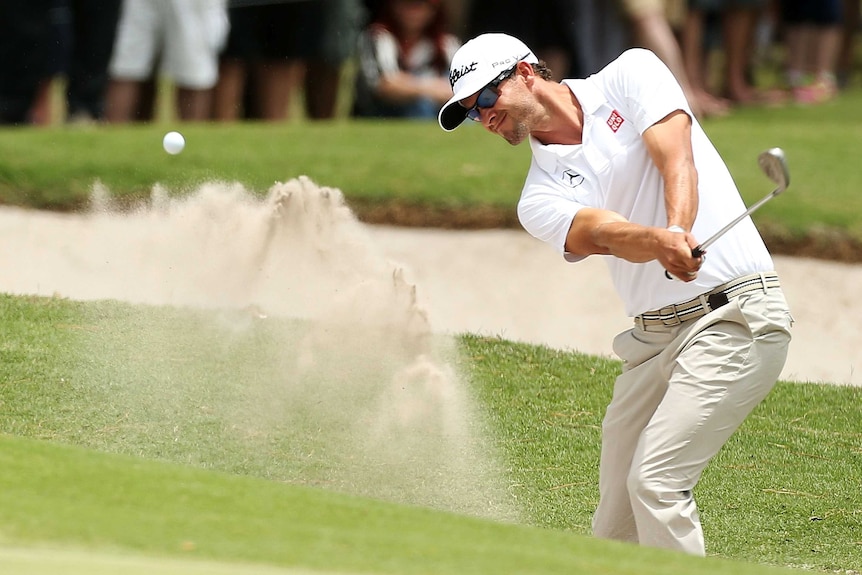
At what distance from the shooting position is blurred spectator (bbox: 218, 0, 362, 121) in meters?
11.6

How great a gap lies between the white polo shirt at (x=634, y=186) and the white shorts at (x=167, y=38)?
683 cm

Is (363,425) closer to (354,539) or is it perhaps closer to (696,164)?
(696,164)

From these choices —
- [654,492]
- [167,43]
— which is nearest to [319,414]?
[654,492]

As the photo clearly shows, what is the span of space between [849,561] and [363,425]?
6.50ft

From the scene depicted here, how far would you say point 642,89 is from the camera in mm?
4695

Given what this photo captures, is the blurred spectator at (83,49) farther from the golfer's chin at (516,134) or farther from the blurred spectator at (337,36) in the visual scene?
the golfer's chin at (516,134)

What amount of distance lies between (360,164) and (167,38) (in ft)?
6.00

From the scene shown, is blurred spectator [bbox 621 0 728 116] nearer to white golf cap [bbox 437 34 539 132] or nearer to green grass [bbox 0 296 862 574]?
green grass [bbox 0 296 862 574]

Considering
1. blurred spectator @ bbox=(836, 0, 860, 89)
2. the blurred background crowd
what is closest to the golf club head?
the blurred background crowd

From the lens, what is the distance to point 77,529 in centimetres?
358

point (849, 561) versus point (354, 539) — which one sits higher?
point (354, 539)

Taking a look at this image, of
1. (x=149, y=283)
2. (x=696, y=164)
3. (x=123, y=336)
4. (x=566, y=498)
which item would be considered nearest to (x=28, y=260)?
(x=149, y=283)

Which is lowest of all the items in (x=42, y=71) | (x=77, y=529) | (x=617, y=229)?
(x=42, y=71)

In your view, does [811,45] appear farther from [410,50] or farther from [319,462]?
[319,462]
